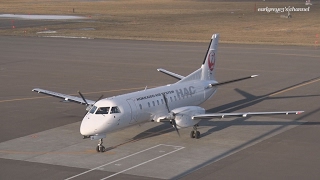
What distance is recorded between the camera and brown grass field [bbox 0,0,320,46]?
296 feet

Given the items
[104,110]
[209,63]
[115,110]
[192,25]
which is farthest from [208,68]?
[192,25]

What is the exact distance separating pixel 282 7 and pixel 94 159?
401 ft

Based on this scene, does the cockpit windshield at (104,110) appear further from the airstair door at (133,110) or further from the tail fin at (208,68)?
the tail fin at (208,68)

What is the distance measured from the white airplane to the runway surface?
1252 mm

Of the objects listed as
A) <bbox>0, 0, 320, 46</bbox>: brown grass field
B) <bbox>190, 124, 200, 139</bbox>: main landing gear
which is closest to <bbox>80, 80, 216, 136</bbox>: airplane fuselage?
<bbox>190, 124, 200, 139</bbox>: main landing gear

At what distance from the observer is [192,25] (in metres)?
107

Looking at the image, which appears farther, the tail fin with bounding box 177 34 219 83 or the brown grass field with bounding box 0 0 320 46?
the brown grass field with bounding box 0 0 320 46

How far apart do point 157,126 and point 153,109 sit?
3.48 meters

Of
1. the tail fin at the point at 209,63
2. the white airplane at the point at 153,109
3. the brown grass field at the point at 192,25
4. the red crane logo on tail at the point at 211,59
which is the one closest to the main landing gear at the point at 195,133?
the white airplane at the point at 153,109

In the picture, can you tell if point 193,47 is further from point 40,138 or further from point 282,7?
point 282,7

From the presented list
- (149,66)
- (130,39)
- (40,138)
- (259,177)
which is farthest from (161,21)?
(259,177)

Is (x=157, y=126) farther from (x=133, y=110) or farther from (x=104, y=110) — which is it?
(x=104, y=110)

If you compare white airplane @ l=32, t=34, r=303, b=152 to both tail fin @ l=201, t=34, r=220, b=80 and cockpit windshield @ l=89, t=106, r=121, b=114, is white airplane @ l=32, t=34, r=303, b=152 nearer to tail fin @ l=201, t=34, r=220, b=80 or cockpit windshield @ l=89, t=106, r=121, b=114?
cockpit windshield @ l=89, t=106, r=121, b=114

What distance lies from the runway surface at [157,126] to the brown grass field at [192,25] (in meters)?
20.1
